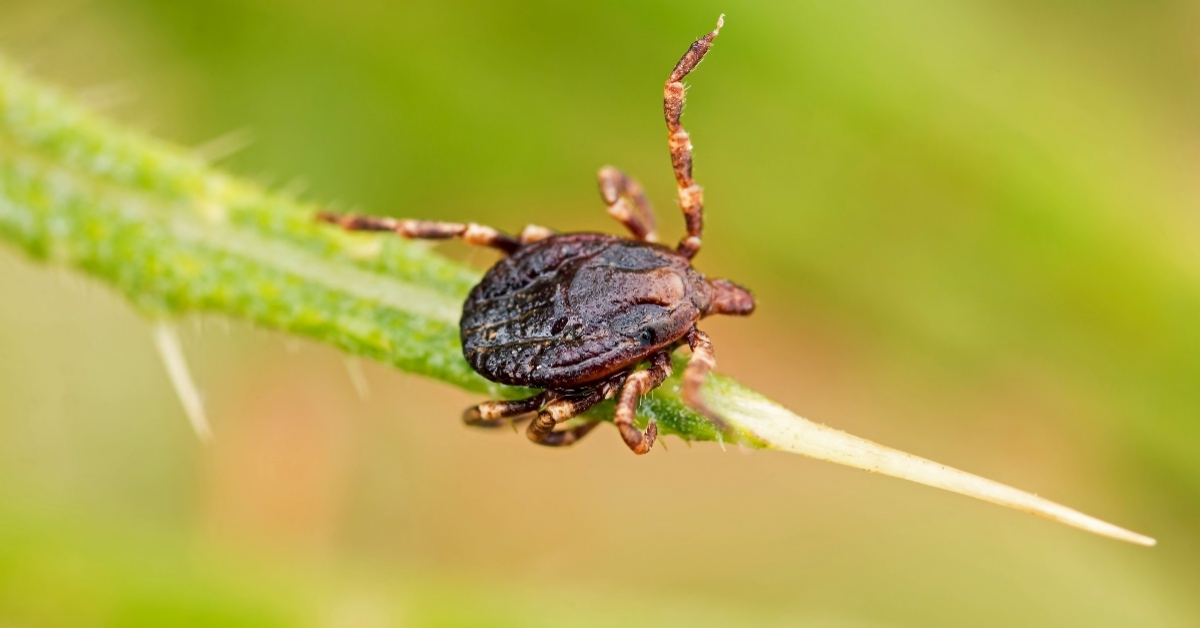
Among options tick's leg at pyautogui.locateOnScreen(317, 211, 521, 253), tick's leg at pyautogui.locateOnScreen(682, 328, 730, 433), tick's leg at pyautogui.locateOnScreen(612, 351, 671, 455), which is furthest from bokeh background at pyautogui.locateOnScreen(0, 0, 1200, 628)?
tick's leg at pyautogui.locateOnScreen(682, 328, 730, 433)

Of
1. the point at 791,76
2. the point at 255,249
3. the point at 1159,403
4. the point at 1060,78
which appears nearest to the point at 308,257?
the point at 255,249

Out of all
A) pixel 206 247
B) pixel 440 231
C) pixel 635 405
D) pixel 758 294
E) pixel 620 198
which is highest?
pixel 758 294

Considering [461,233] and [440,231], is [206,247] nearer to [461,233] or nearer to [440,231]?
[440,231]

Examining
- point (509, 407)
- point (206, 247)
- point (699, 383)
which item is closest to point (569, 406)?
point (509, 407)

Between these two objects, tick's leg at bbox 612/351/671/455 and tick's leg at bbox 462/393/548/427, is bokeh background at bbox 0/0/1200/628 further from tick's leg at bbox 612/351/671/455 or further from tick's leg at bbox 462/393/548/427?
tick's leg at bbox 612/351/671/455

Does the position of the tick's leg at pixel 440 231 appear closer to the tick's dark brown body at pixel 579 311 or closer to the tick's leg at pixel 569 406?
the tick's dark brown body at pixel 579 311

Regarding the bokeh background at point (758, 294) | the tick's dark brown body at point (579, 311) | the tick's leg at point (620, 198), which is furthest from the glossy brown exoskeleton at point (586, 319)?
the bokeh background at point (758, 294)
